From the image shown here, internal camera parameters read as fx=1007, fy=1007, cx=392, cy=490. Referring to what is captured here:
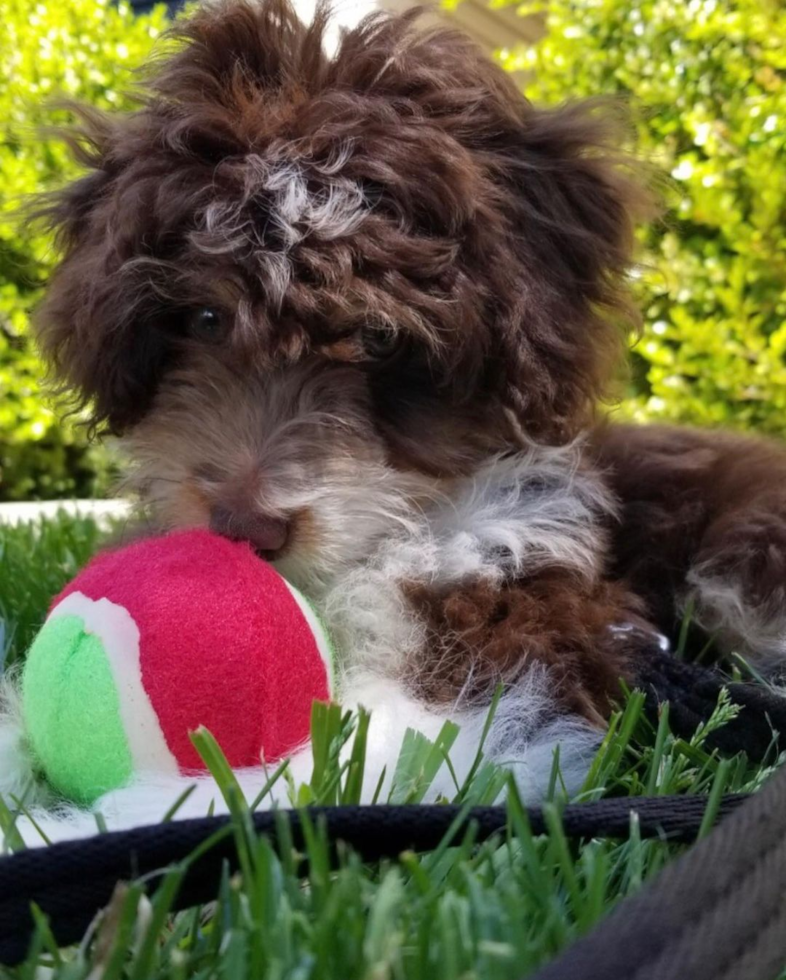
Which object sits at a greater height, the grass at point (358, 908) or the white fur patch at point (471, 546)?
the white fur patch at point (471, 546)

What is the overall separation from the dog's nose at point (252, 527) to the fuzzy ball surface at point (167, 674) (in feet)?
0.33

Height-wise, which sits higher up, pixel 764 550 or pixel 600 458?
pixel 600 458

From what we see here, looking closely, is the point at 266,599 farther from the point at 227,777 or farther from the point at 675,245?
the point at 675,245

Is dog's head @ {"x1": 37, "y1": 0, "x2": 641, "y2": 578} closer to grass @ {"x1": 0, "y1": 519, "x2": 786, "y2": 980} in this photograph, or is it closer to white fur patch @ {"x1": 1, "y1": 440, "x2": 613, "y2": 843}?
white fur patch @ {"x1": 1, "y1": 440, "x2": 613, "y2": 843}

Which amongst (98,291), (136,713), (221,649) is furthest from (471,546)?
(98,291)

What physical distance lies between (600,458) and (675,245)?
2381 mm

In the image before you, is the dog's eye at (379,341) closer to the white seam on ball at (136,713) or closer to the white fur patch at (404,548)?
the white fur patch at (404,548)

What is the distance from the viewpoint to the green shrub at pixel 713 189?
4211 millimetres

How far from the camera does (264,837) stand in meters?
1.12

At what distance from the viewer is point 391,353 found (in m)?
1.89

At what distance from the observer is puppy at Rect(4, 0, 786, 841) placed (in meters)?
1.76

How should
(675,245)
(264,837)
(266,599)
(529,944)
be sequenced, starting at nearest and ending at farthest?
1. (529,944)
2. (264,837)
3. (266,599)
4. (675,245)

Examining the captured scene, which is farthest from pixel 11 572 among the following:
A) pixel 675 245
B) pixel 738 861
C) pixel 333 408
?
pixel 675 245

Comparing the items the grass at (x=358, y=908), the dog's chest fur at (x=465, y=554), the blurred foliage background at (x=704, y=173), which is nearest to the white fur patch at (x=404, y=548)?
the dog's chest fur at (x=465, y=554)
